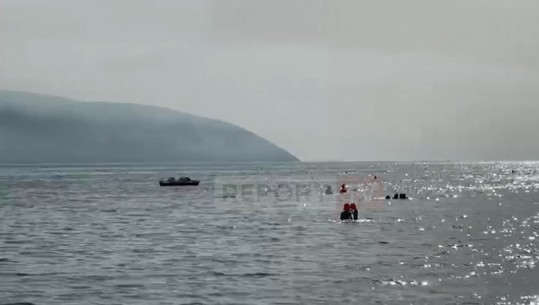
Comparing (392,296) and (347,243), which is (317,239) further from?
(392,296)

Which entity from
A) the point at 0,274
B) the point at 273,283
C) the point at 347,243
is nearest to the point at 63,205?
the point at 347,243

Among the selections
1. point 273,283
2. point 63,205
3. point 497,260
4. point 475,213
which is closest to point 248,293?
point 273,283

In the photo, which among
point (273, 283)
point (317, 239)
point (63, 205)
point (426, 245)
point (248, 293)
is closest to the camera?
point (248, 293)

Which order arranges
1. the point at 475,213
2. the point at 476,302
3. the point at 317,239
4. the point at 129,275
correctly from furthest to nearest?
the point at 475,213 < the point at 317,239 < the point at 129,275 < the point at 476,302

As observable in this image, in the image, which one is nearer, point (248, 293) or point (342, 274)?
point (248, 293)

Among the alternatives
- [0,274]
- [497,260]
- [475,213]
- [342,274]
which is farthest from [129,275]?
[475,213]

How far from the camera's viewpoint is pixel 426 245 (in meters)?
72.9

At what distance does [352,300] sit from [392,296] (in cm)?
251

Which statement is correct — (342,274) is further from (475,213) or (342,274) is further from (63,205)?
(63,205)

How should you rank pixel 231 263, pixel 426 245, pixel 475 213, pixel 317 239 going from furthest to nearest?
pixel 475 213 → pixel 317 239 → pixel 426 245 → pixel 231 263

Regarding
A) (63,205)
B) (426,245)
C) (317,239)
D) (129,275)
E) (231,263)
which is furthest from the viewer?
(63,205)

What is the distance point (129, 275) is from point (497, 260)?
27.0m

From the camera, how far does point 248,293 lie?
46.1 metres

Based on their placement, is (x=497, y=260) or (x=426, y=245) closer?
(x=497, y=260)
